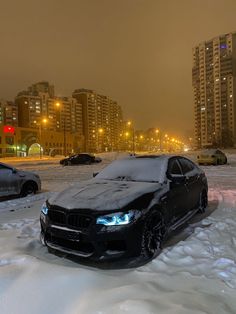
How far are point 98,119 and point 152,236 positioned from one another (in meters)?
144

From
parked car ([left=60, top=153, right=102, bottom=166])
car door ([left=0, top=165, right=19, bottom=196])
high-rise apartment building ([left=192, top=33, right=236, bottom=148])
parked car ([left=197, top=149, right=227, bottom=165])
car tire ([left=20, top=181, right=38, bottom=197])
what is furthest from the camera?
high-rise apartment building ([left=192, top=33, right=236, bottom=148])

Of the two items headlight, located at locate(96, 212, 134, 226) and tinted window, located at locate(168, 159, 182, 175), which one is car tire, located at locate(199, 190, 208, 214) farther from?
headlight, located at locate(96, 212, 134, 226)

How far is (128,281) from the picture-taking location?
14.6 feet

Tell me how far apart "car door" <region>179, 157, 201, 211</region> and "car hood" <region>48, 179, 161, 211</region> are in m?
1.39

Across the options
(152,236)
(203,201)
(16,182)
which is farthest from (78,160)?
(152,236)

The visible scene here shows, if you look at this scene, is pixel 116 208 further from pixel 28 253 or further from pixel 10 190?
pixel 10 190

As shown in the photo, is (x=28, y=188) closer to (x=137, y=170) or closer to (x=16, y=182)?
(x=16, y=182)

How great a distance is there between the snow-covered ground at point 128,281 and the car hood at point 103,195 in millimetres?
841

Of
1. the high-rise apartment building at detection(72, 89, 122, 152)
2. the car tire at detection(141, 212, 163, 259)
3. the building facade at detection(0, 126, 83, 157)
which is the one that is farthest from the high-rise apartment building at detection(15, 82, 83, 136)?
the car tire at detection(141, 212, 163, 259)

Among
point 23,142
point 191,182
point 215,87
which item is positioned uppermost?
point 215,87

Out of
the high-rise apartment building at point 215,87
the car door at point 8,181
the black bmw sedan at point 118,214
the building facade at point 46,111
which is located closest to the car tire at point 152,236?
the black bmw sedan at point 118,214

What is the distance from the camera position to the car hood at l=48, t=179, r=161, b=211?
16.9 feet

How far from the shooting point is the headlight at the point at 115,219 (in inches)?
193

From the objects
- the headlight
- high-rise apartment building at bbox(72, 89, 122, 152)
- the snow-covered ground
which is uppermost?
high-rise apartment building at bbox(72, 89, 122, 152)
